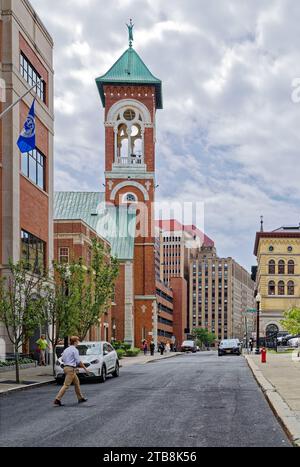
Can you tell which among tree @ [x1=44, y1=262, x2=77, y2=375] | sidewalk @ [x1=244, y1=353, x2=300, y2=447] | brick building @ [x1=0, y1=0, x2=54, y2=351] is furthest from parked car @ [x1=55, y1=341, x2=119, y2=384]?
sidewalk @ [x1=244, y1=353, x2=300, y2=447]

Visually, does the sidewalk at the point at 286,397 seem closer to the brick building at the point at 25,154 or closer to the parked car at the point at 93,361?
the parked car at the point at 93,361

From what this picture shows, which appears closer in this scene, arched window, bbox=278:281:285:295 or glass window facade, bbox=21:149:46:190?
glass window facade, bbox=21:149:46:190

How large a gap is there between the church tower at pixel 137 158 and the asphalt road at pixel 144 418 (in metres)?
65.7

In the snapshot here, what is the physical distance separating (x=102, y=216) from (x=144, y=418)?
239ft

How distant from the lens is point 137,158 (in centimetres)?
9412

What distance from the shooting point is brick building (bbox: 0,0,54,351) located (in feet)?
116

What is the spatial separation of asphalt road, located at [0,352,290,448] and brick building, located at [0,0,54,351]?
12286 mm

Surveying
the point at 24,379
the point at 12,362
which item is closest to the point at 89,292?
the point at 12,362

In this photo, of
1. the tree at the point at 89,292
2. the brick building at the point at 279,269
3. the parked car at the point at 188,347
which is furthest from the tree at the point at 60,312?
the brick building at the point at 279,269

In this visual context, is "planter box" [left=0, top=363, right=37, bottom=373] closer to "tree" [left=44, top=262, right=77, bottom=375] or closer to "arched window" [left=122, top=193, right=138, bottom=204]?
"tree" [left=44, top=262, right=77, bottom=375]

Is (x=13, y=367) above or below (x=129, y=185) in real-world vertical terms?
below

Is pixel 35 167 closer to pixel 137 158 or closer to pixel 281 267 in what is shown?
pixel 137 158

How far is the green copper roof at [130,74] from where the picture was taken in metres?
95.4
